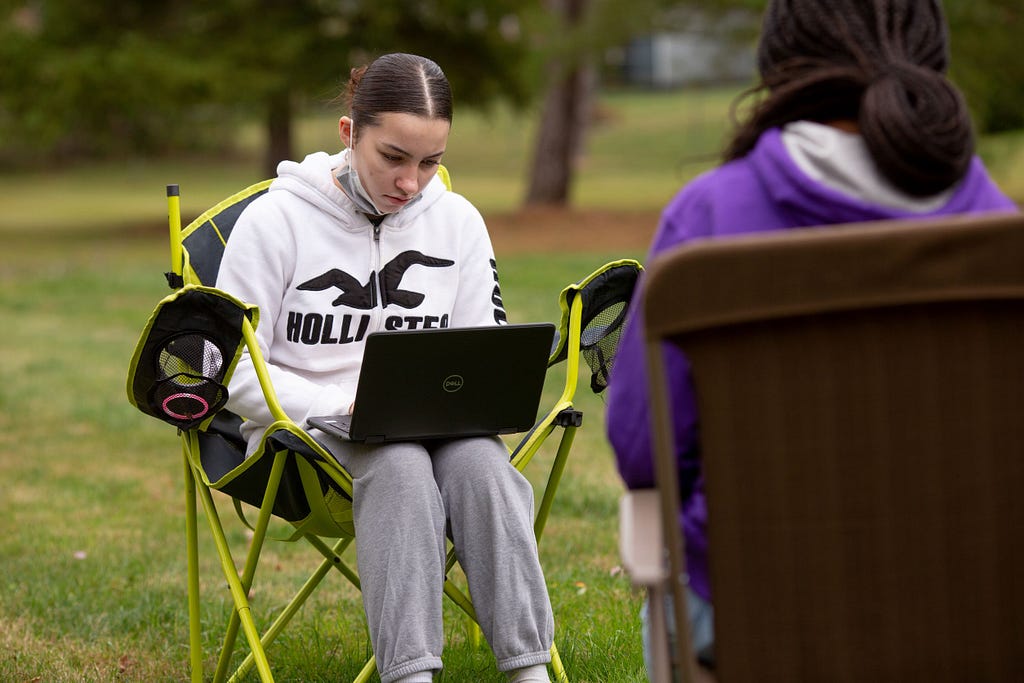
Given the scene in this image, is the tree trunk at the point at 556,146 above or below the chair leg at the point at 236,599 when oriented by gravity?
above

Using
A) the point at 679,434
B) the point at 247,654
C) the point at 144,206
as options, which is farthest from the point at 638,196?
the point at 679,434

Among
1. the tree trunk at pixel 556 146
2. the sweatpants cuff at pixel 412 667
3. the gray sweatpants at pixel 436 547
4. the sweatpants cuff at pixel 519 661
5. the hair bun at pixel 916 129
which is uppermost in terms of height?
the tree trunk at pixel 556 146

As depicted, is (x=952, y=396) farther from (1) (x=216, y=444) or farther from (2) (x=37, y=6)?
(2) (x=37, y=6)

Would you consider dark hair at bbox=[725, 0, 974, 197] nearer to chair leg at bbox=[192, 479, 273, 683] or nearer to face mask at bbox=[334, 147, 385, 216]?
face mask at bbox=[334, 147, 385, 216]

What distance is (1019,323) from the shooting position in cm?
154

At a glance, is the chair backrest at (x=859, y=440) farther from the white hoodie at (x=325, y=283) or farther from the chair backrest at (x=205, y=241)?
the chair backrest at (x=205, y=241)

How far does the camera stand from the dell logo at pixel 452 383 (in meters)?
2.51

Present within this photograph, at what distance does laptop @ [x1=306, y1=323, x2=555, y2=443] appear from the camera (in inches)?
95.4

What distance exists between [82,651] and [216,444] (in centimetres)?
82

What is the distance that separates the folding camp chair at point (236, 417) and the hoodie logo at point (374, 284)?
0.93 feet

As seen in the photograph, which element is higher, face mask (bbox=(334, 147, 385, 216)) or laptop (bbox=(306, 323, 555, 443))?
face mask (bbox=(334, 147, 385, 216))

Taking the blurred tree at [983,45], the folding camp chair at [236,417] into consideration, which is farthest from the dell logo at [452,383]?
Result: the blurred tree at [983,45]

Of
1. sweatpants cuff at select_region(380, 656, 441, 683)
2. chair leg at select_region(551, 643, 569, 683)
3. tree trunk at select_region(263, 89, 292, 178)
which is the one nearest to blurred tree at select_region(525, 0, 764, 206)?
tree trunk at select_region(263, 89, 292, 178)

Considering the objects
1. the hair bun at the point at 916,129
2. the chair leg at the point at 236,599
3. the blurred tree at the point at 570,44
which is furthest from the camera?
the blurred tree at the point at 570,44
